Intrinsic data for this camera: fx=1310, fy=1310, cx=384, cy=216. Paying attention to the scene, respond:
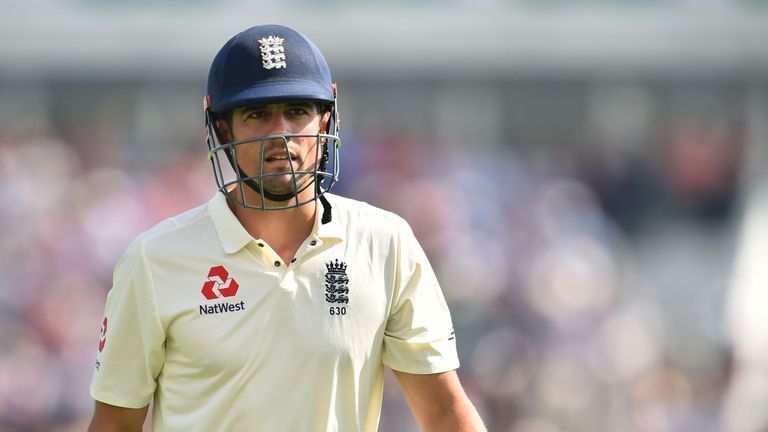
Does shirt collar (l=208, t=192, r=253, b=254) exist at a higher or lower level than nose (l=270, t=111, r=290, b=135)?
lower

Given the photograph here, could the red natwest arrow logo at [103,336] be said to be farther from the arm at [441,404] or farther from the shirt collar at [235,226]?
the arm at [441,404]

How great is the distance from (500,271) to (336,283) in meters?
6.28

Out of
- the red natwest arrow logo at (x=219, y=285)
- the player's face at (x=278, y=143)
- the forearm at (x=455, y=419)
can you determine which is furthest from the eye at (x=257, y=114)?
the forearm at (x=455, y=419)

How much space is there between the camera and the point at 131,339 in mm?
3344

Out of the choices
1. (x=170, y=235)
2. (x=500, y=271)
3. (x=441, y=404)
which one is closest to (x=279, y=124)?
(x=170, y=235)

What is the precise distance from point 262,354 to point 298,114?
2.05 ft

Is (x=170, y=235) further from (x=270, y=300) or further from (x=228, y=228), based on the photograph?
(x=270, y=300)

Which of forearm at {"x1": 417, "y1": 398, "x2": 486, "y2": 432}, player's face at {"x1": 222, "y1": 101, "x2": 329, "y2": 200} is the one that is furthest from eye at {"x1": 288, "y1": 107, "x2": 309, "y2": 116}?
forearm at {"x1": 417, "y1": 398, "x2": 486, "y2": 432}

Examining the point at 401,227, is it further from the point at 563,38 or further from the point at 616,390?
the point at 563,38

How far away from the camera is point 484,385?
856 centimetres

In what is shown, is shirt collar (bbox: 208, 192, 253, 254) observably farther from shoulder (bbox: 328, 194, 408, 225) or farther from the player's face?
shoulder (bbox: 328, 194, 408, 225)

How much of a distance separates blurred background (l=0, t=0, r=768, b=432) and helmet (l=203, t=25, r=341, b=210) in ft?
17.3

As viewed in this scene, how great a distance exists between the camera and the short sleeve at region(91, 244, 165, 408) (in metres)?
3.32

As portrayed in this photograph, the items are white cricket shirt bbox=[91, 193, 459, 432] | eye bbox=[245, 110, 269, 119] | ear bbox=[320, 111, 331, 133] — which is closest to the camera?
white cricket shirt bbox=[91, 193, 459, 432]
